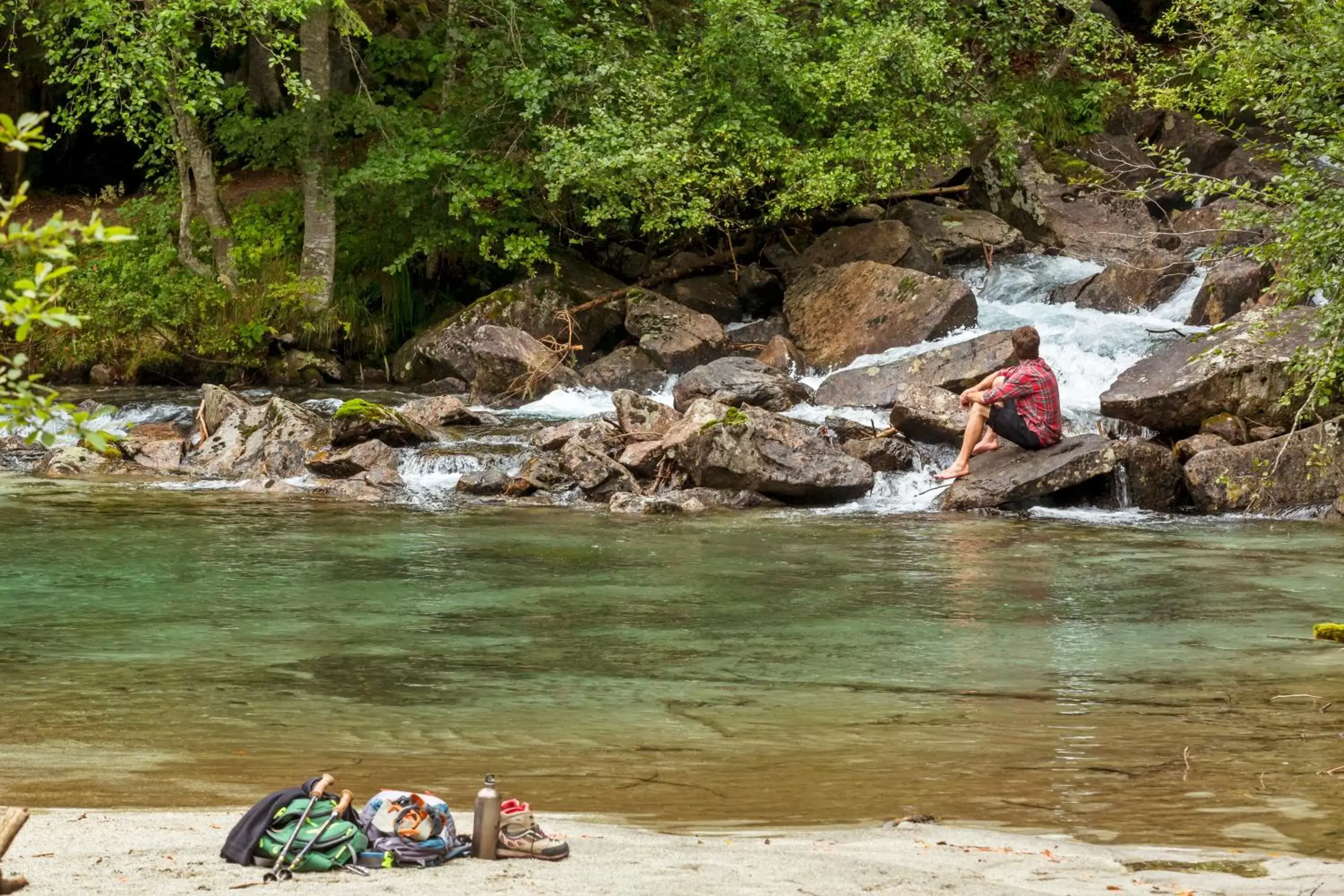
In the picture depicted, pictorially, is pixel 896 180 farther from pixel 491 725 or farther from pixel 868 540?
pixel 491 725

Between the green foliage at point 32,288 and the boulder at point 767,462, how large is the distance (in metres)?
11.8

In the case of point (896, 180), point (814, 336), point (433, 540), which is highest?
point (896, 180)

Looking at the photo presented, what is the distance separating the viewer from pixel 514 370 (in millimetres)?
20656

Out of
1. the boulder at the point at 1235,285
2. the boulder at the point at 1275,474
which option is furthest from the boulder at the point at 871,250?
the boulder at the point at 1275,474

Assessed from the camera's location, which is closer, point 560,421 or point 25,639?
point 25,639

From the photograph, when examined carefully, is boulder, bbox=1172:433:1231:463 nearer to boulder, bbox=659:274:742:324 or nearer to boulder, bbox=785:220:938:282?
boulder, bbox=785:220:938:282

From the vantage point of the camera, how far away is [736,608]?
10.4 meters

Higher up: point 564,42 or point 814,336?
point 564,42

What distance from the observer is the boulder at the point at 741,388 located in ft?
59.7

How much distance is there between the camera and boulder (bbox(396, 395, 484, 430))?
18.6 meters

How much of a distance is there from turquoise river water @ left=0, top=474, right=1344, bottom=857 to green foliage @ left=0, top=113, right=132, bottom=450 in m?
2.77

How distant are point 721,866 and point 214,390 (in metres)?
15.4

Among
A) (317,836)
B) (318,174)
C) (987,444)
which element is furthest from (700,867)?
(318,174)

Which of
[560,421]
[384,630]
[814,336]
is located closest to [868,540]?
[384,630]
